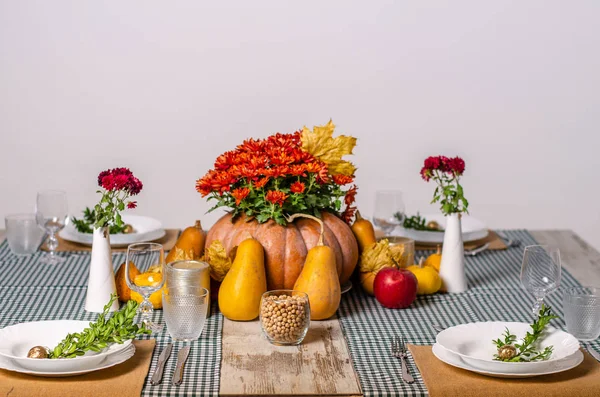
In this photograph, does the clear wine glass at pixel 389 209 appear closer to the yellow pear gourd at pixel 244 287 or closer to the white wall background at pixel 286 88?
the yellow pear gourd at pixel 244 287

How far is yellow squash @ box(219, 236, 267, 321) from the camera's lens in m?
1.81

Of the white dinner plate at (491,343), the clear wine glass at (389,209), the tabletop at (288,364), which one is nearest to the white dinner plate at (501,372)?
the white dinner plate at (491,343)

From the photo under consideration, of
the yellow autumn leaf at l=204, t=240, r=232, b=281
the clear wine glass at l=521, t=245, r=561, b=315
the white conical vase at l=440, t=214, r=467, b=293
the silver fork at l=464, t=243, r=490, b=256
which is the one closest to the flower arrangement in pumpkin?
the yellow autumn leaf at l=204, t=240, r=232, b=281

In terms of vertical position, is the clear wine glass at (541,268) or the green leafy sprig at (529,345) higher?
the clear wine glass at (541,268)

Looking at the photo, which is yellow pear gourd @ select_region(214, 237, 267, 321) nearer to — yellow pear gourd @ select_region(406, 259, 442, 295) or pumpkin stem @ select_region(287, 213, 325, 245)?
pumpkin stem @ select_region(287, 213, 325, 245)

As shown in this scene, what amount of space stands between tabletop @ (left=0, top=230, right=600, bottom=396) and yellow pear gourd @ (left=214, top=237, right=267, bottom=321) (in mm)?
26

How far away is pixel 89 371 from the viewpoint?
1472mm

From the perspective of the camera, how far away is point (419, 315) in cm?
191

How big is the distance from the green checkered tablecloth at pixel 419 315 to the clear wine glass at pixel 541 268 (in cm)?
8

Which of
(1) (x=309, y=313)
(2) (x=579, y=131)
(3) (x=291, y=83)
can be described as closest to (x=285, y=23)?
(3) (x=291, y=83)

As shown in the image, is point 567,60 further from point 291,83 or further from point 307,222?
point 307,222

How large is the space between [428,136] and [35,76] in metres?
2.21

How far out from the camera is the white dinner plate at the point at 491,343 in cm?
149

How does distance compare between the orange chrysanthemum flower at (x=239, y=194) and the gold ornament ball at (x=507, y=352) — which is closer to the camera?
the gold ornament ball at (x=507, y=352)
